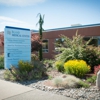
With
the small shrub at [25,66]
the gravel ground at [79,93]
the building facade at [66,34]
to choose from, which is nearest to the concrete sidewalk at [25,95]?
the gravel ground at [79,93]

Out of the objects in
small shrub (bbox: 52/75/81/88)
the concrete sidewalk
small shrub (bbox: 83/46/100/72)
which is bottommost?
the concrete sidewalk

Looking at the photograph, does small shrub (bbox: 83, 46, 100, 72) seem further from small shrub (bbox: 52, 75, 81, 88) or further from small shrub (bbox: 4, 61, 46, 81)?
small shrub (bbox: 52, 75, 81, 88)

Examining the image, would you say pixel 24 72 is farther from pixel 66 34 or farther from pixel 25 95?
pixel 66 34

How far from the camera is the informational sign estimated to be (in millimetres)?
10188

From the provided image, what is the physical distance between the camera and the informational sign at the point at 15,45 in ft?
33.4

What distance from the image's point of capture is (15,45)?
1052 cm

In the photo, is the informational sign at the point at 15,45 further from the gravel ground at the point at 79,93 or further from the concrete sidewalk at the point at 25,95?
the gravel ground at the point at 79,93

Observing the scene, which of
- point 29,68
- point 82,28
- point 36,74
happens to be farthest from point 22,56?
point 82,28

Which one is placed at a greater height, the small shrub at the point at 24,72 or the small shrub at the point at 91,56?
the small shrub at the point at 91,56

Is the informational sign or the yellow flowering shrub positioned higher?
the informational sign

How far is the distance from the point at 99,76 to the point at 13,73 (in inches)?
190

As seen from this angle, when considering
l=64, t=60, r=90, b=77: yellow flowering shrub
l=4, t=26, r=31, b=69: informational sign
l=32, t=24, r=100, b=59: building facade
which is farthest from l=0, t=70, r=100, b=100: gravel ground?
l=32, t=24, r=100, b=59: building facade

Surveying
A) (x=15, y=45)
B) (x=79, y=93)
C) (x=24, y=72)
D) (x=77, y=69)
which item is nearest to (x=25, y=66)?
(x=24, y=72)

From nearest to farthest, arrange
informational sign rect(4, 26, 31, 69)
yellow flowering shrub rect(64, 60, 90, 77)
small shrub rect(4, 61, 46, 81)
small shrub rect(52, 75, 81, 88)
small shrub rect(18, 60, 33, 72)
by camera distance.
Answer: small shrub rect(52, 75, 81, 88), small shrub rect(4, 61, 46, 81), yellow flowering shrub rect(64, 60, 90, 77), small shrub rect(18, 60, 33, 72), informational sign rect(4, 26, 31, 69)
